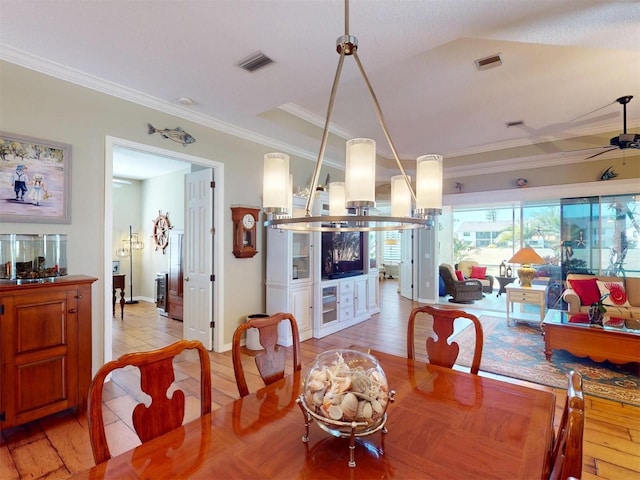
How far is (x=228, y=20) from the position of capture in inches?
Result: 83.4

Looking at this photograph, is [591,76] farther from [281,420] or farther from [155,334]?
[155,334]

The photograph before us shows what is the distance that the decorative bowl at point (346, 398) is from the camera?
3.31ft

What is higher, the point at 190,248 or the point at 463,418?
the point at 190,248

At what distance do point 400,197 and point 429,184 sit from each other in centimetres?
31

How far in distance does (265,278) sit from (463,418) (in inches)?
141

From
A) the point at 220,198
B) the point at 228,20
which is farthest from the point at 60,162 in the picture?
the point at 228,20

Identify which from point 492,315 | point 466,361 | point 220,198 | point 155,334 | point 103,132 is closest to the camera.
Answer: point 103,132

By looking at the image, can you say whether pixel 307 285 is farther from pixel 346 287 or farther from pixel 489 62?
pixel 489 62

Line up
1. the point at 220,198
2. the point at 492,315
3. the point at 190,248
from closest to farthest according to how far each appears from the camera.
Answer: the point at 220,198 → the point at 190,248 → the point at 492,315

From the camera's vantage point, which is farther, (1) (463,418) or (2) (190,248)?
(2) (190,248)

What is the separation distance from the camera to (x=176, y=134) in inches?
136

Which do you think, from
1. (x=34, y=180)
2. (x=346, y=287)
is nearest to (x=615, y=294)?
(x=346, y=287)

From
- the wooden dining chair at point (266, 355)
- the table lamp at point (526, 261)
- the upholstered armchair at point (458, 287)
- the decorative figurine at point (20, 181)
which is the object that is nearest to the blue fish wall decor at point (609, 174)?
the table lamp at point (526, 261)

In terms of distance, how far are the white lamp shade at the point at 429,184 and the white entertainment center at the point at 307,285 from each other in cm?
272
